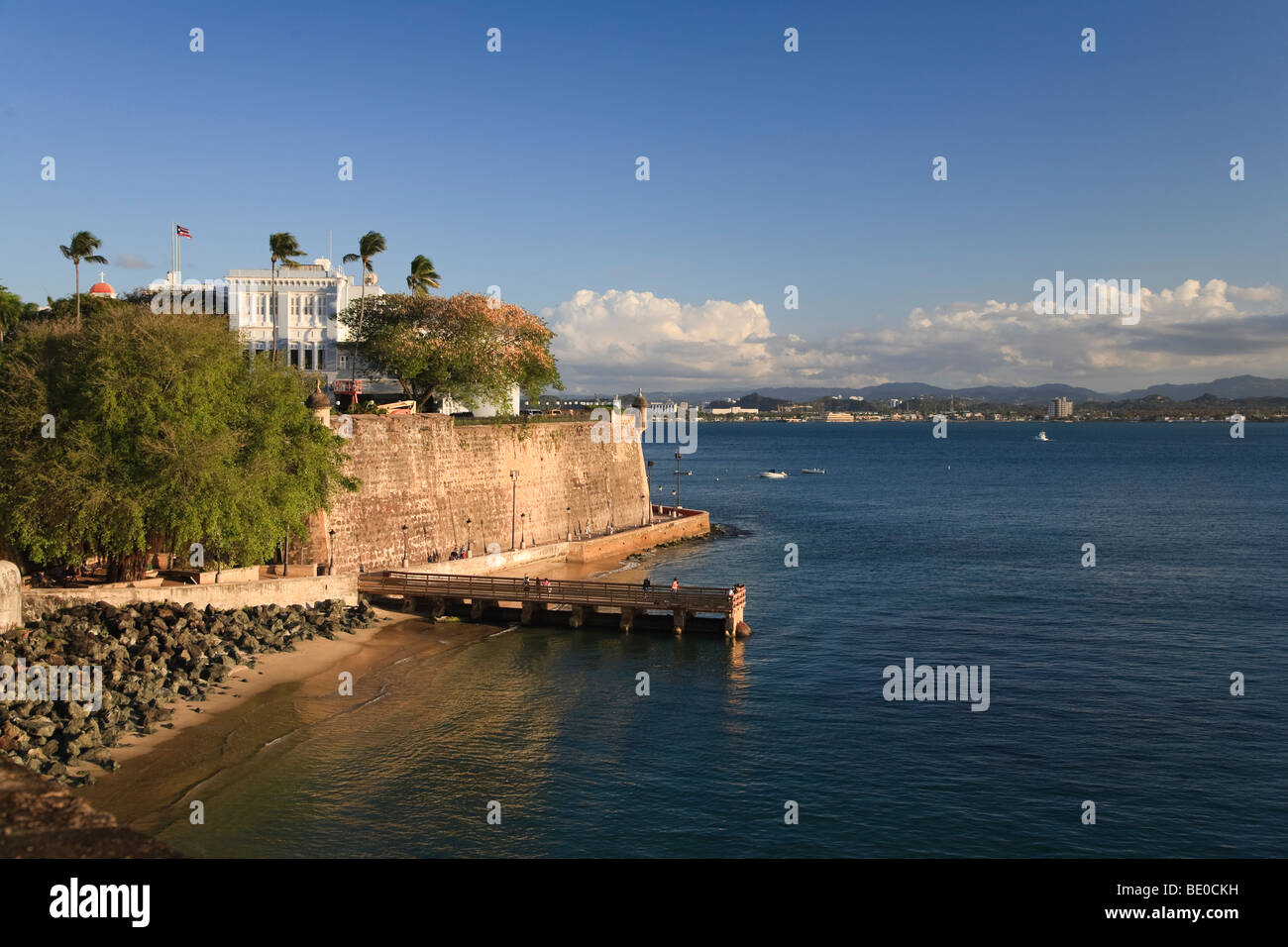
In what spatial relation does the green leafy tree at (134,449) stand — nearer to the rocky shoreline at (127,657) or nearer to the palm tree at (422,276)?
the rocky shoreline at (127,657)

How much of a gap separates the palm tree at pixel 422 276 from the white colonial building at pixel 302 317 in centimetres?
352

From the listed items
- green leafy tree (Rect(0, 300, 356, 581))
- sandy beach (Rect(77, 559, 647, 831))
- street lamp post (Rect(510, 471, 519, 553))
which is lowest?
sandy beach (Rect(77, 559, 647, 831))

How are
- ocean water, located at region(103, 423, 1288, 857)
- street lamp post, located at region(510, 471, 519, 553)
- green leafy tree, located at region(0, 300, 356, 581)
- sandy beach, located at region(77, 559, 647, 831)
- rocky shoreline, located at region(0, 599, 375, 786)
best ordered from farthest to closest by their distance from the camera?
street lamp post, located at region(510, 471, 519, 553) → green leafy tree, located at region(0, 300, 356, 581) → rocky shoreline, located at region(0, 599, 375, 786) → sandy beach, located at region(77, 559, 647, 831) → ocean water, located at region(103, 423, 1288, 857)

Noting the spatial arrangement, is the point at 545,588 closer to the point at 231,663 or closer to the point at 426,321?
the point at 231,663

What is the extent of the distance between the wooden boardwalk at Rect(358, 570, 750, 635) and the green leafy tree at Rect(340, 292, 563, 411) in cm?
1699

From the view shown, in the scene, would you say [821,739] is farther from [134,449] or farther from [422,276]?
[422,276]

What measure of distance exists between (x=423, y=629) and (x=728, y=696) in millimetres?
13299

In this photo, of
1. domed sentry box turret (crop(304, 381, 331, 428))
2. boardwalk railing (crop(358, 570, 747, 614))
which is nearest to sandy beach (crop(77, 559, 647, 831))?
boardwalk railing (crop(358, 570, 747, 614))

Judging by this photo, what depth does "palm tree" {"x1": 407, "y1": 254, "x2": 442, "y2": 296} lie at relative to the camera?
64.6m

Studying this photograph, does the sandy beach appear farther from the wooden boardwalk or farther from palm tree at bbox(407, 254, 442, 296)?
palm tree at bbox(407, 254, 442, 296)

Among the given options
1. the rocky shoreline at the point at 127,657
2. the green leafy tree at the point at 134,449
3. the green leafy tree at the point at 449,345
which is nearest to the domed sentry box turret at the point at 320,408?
the green leafy tree at the point at 134,449

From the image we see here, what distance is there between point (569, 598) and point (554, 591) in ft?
2.82

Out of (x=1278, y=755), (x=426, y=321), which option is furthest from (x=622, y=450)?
(x=1278, y=755)
